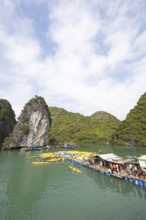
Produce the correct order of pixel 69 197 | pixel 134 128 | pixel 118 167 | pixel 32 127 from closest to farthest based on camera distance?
pixel 69 197, pixel 118 167, pixel 134 128, pixel 32 127

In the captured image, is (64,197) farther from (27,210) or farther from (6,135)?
(6,135)

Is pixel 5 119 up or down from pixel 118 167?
up

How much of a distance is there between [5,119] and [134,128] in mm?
61320

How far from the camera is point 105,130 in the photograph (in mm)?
146500

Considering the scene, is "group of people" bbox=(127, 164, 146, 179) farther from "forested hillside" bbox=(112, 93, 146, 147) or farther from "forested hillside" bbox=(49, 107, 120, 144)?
"forested hillside" bbox=(49, 107, 120, 144)

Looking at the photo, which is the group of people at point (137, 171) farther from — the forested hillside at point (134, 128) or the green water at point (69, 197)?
the forested hillside at point (134, 128)

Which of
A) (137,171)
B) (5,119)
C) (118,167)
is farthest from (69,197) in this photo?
(5,119)

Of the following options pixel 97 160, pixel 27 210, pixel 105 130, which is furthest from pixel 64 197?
pixel 105 130

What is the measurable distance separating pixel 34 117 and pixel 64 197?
74438 millimetres

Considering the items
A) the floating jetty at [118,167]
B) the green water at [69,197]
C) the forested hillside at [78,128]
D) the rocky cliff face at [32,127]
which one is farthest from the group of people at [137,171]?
the forested hillside at [78,128]

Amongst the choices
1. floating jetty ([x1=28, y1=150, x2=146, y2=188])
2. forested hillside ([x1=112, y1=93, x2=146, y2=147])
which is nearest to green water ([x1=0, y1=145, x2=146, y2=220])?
floating jetty ([x1=28, y1=150, x2=146, y2=188])

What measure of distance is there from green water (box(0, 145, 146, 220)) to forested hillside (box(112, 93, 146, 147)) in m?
56.7

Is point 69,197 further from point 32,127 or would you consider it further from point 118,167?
point 32,127

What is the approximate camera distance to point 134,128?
95.9m
